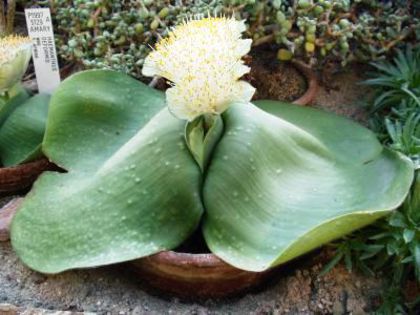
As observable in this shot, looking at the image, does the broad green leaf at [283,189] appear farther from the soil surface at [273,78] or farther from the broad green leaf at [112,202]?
the soil surface at [273,78]

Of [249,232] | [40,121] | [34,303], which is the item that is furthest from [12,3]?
→ [249,232]

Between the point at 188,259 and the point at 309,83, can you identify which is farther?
the point at 309,83

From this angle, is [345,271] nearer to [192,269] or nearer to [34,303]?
[192,269]

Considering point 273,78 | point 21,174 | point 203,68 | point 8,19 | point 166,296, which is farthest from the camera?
point 8,19

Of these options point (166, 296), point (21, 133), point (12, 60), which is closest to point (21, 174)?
point (21, 133)

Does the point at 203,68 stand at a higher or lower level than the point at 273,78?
higher

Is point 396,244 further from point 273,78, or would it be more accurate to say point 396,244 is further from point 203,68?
point 273,78
